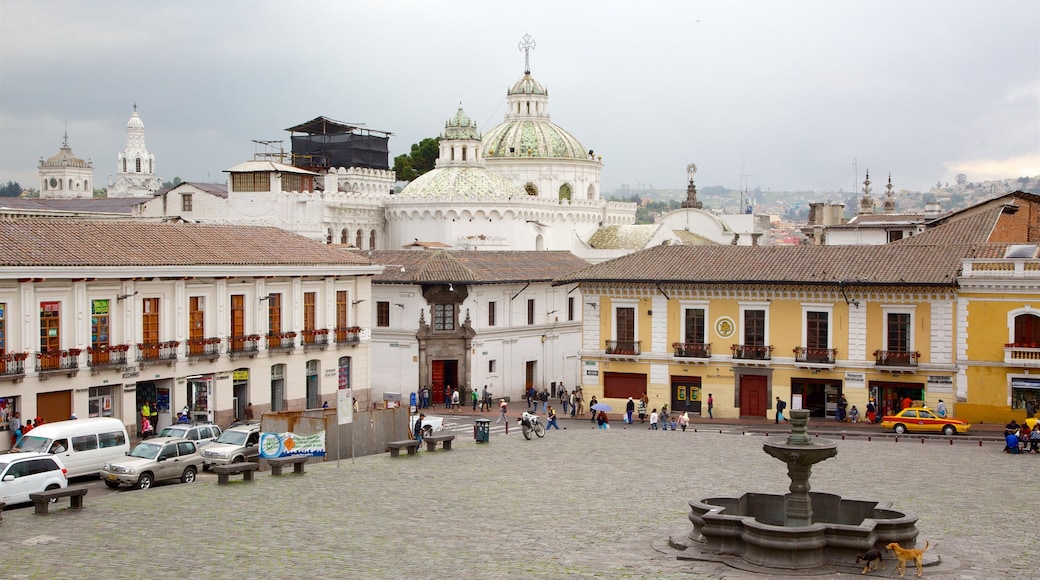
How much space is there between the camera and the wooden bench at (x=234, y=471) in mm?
27484

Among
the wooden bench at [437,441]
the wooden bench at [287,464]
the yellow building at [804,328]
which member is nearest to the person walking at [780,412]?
the yellow building at [804,328]

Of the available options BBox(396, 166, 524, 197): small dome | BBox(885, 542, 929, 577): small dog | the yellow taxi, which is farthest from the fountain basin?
A: BBox(396, 166, 524, 197): small dome

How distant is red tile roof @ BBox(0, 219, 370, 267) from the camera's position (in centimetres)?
3699

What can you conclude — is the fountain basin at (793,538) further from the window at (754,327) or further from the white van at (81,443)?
the window at (754,327)

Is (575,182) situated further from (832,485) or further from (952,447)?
(832,485)

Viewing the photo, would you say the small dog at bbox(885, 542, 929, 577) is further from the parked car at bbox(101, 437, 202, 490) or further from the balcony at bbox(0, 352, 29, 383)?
the balcony at bbox(0, 352, 29, 383)

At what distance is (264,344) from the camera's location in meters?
44.2

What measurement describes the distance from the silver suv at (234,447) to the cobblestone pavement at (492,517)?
253 centimetres

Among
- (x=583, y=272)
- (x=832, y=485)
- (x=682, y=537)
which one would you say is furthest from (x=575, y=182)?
(x=682, y=537)

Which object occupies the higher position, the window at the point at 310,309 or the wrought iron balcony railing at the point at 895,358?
the window at the point at 310,309

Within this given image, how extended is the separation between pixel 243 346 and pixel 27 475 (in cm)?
1706

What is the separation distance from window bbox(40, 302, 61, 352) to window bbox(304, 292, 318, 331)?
11.4 metres

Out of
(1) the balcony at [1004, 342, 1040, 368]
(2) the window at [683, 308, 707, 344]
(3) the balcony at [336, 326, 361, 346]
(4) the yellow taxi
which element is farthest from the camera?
(3) the balcony at [336, 326, 361, 346]

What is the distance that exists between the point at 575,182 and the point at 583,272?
38061 millimetres
